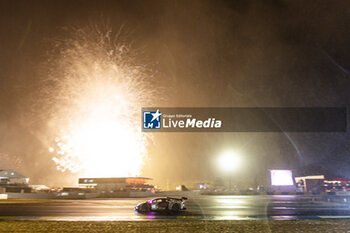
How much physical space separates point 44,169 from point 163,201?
266ft

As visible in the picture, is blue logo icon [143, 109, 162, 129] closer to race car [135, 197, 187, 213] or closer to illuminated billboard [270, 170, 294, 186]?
race car [135, 197, 187, 213]

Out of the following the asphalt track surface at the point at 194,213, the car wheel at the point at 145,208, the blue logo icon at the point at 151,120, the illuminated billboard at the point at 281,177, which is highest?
the blue logo icon at the point at 151,120

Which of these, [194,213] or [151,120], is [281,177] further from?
[194,213]

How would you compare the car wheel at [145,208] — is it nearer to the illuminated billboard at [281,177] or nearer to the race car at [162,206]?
the race car at [162,206]

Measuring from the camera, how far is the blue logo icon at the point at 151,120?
31.9 meters

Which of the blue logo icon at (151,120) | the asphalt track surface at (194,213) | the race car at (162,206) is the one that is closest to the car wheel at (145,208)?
the race car at (162,206)

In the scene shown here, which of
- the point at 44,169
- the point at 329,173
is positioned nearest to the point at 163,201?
the point at 329,173

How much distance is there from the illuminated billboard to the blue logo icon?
116 feet

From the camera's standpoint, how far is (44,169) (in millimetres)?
87750

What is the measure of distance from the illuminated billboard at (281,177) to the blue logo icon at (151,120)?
35.4 metres

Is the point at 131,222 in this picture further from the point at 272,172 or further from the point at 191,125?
the point at 272,172

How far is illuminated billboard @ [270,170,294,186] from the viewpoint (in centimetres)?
5694

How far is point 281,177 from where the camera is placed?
57094 millimetres

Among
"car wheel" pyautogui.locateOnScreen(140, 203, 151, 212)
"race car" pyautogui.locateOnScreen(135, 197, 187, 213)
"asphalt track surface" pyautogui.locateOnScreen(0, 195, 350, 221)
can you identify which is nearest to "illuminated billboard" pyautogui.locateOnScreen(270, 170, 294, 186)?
"asphalt track surface" pyautogui.locateOnScreen(0, 195, 350, 221)
